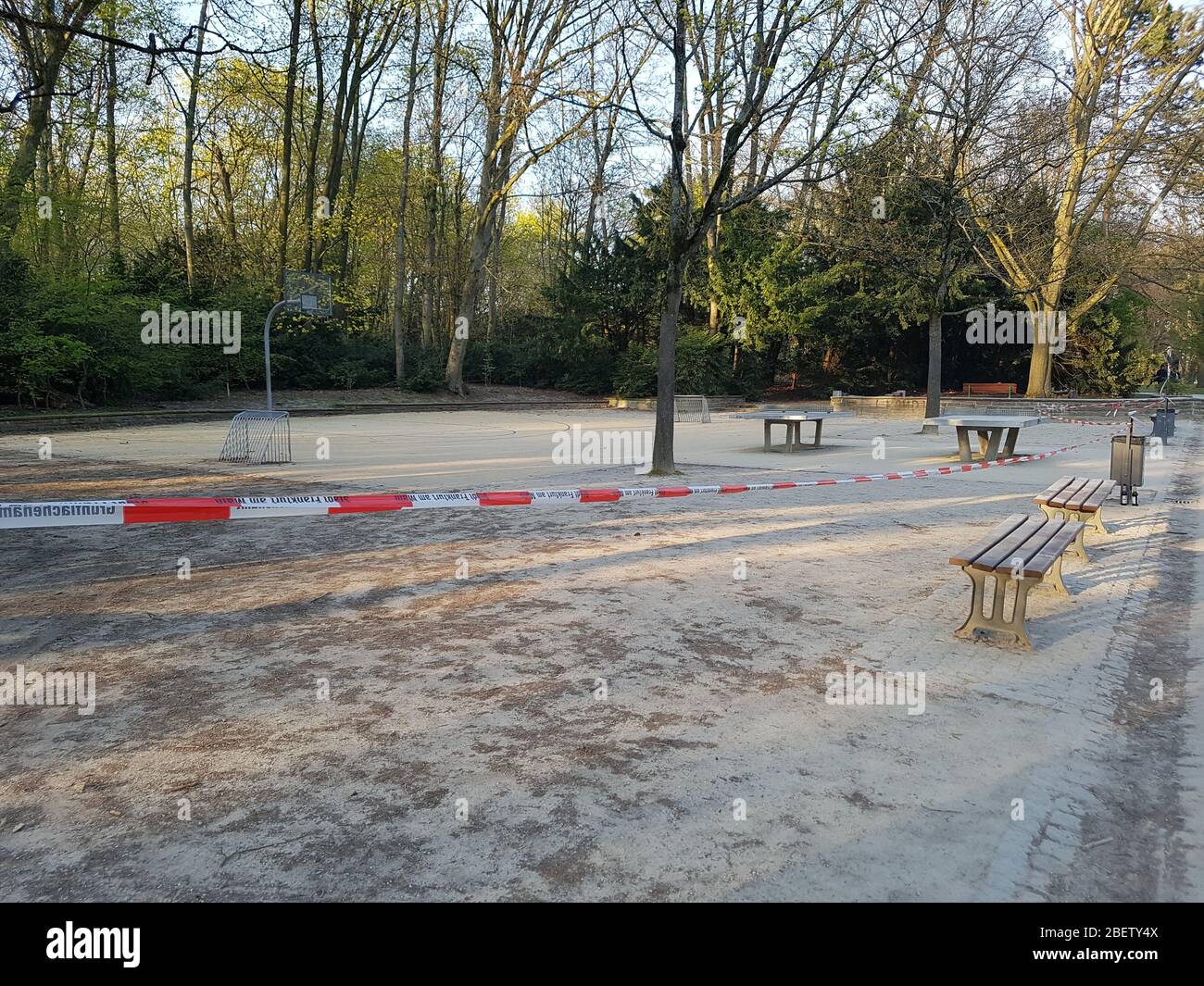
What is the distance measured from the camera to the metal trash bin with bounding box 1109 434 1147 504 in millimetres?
10164

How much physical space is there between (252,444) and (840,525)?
1081 cm

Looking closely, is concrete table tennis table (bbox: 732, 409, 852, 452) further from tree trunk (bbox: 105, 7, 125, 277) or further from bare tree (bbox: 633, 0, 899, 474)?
tree trunk (bbox: 105, 7, 125, 277)

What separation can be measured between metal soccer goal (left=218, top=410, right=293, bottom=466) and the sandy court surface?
599cm

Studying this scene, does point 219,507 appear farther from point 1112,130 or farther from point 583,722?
point 1112,130
